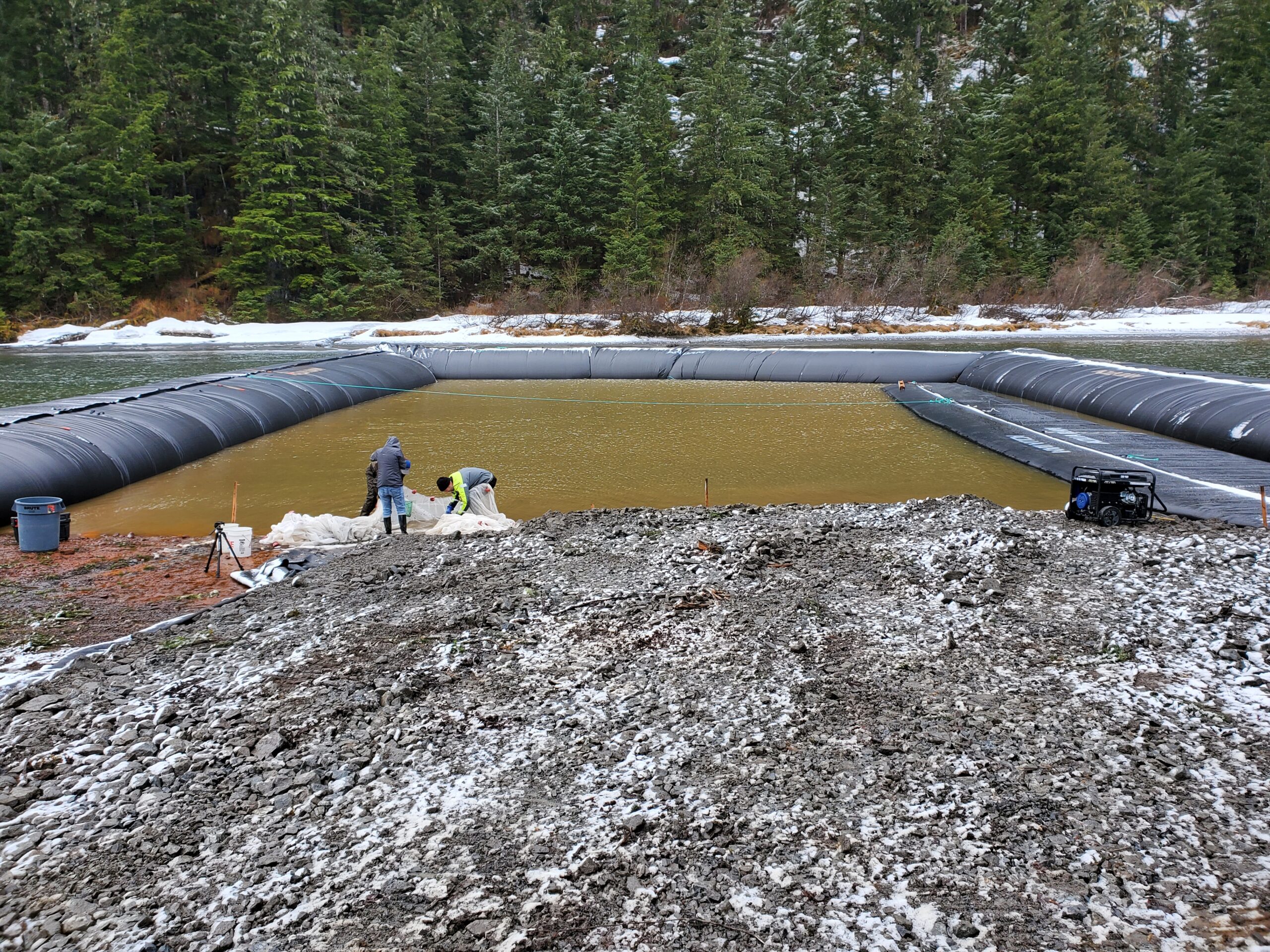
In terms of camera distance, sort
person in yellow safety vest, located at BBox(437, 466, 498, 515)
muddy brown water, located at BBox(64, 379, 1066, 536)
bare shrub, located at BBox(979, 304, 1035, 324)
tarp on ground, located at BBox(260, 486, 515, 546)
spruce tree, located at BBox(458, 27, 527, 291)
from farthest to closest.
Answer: spruce tree, located at BBox(458, 27, 527, 291) < bare shrub, located at BBox(979, 304, 1035, 324) < muddy brown water, located at BBox(64, 379, 1066, 536) < person in yellow safety vest, located at BBox(437, 466, 498, 515) < tarp on ground, located at BBox(260, 486, 515, 546)

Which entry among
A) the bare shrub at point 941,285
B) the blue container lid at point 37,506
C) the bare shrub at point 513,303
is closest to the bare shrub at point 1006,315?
the bare shrub at point 941,285

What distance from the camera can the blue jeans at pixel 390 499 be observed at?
855cm

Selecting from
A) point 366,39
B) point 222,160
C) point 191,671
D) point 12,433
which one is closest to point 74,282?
point 222,160

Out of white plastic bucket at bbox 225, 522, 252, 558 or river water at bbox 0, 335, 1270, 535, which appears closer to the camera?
white plastic bucket at bbox 225, 522, 252, 558

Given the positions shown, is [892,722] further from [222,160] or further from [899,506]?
[222,160]

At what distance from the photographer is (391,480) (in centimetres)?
848

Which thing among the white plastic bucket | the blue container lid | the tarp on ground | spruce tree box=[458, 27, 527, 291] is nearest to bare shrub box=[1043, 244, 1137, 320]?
spruce tree box=[458, 27, 527, 291]

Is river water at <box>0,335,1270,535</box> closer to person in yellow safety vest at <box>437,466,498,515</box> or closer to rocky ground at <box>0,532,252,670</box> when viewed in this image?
person in yellow safety vest at <box>437,466,498,515</box>

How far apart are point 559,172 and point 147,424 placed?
3077 cm

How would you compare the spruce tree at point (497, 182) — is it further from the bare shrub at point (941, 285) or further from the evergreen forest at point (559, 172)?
the bare shrub at point (941, 285)

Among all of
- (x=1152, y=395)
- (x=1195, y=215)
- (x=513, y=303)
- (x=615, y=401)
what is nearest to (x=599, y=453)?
(x=615, y=401)

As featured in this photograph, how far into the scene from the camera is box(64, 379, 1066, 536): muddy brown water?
10.2 meters

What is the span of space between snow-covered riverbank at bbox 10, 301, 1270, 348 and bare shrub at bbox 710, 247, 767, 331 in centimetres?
77

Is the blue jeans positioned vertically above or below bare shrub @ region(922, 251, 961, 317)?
below
